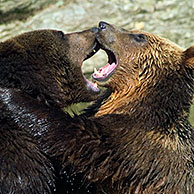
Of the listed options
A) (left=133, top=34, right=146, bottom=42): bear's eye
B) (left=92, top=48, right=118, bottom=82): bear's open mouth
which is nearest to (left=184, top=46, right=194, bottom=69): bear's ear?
(left=133, top=34, right=146, bottom=42): bear's eye

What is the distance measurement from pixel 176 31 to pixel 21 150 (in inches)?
245

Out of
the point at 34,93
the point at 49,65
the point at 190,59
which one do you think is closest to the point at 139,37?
the point at 190,59

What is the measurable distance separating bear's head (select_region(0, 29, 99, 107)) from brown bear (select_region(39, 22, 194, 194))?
22cm

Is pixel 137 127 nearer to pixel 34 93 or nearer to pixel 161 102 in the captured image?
pixel 161 102

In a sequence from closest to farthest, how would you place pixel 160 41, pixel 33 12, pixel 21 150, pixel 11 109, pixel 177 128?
1. pixel 21 150
2. pixel 11 109
3. pixel 177 128
4. pixel 160 41
5. pixel 33 12

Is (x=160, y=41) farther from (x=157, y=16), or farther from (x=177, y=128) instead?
(x=157, y=16)

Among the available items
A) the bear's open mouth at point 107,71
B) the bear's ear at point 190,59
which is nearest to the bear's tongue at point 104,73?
the bear's open mouth at point 107,71

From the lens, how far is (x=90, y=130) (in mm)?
6660

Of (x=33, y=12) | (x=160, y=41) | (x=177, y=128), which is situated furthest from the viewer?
(x=33, y=12)

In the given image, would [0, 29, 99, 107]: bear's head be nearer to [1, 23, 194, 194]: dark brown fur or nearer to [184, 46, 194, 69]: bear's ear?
[1, 23, 194, 194]: dark brown fur

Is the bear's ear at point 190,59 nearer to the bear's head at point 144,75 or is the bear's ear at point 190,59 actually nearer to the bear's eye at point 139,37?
the bear's head at point 144,75

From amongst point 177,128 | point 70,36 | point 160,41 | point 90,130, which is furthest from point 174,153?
point 70,36

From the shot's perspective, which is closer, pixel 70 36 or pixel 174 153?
pixel 174 153

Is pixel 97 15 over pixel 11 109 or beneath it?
beneath
